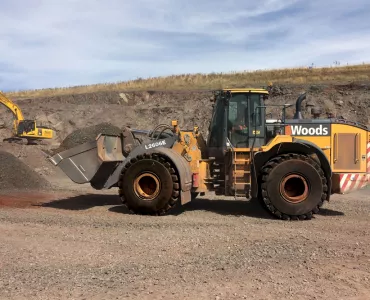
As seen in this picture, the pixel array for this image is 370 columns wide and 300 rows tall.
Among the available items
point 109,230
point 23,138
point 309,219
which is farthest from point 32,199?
point 23,138

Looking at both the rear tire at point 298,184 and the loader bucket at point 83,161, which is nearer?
the rear tire at point 298,184

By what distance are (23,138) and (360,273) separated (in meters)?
25.1

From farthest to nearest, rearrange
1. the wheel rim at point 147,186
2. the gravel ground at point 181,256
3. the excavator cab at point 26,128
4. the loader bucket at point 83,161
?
the excavator cab at point 26,128 → the loader bucket at point 83,161 → the wheel rim at point 147,186 → the gravel ground at point 181,256

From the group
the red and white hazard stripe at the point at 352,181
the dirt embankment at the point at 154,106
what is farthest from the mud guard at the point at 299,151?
the dirt embankment at the point at 154,106

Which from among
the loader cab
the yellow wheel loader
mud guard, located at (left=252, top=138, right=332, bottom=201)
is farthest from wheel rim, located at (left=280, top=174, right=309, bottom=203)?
the loader cab

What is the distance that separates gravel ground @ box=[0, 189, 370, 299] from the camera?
454 centimetres

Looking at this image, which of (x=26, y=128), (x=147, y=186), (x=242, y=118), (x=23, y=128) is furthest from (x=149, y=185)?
(x=23, y=128)

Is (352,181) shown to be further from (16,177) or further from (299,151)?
(16,177)

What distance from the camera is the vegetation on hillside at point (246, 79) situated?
101 ft

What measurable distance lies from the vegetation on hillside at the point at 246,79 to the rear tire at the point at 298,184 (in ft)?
72.1

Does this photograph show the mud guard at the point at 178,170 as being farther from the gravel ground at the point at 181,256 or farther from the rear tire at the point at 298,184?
the rear tire at the point at 298,184

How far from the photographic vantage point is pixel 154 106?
31.3 meters

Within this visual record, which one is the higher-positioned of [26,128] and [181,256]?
[26,128]

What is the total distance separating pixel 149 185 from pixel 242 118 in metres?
2.39
